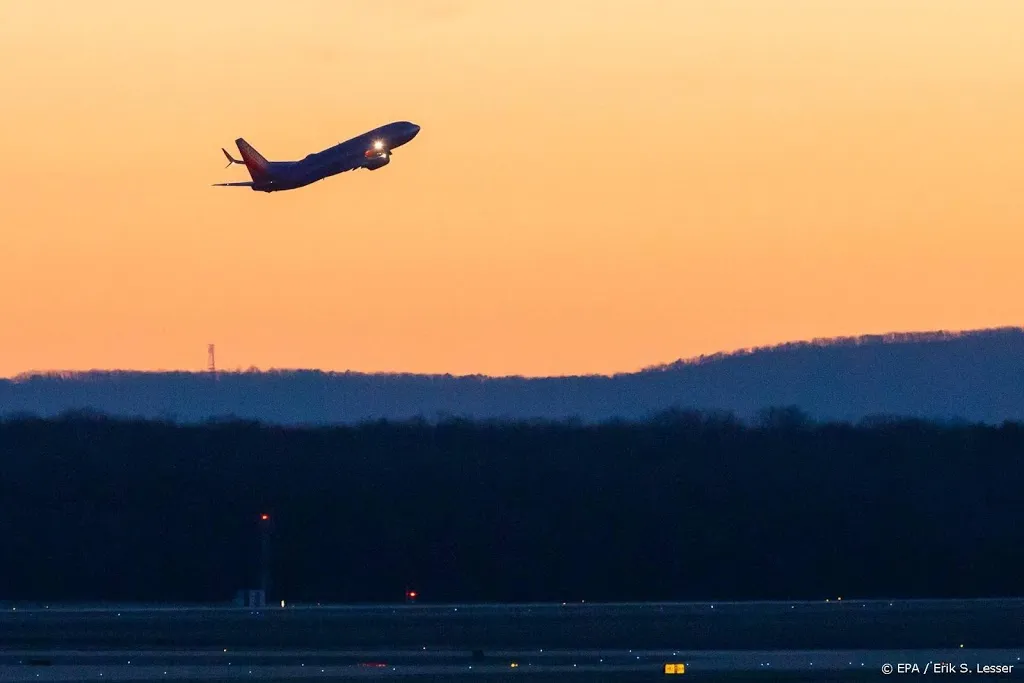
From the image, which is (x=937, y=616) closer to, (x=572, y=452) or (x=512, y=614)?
(x=512, y=614)

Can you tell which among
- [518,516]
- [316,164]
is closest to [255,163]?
[316,164]

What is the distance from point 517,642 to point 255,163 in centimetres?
2823

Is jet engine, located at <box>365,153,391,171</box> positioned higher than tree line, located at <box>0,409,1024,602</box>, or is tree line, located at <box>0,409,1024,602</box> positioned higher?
jet engine, located at <box>365,153,391,171</box>

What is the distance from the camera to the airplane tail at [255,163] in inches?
2657

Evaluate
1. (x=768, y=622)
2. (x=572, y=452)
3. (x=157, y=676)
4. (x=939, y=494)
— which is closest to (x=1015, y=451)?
(x=939, y=494)

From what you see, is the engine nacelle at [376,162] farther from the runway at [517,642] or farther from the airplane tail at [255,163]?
the runway at [517,642]

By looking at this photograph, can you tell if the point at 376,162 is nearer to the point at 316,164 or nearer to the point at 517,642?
the point at 316,164

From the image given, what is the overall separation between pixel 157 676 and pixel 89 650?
6682 mm

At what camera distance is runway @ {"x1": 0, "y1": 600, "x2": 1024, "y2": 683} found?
3931cm

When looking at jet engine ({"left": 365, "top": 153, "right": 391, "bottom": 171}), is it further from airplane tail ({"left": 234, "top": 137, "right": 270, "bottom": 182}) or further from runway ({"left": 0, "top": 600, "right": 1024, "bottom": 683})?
runway ({"left": 0, "top": 600, "right": 1024, "bottom": 683})

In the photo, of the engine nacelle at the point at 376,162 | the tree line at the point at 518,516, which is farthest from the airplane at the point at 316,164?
the tree line at the point at 518,516

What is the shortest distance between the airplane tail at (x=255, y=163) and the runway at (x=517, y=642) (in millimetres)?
18684

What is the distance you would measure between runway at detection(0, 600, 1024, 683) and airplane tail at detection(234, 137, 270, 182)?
18.7 meters

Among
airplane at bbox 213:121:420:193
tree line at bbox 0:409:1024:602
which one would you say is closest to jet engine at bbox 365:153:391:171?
airplane at bbox 213:121:420:193
